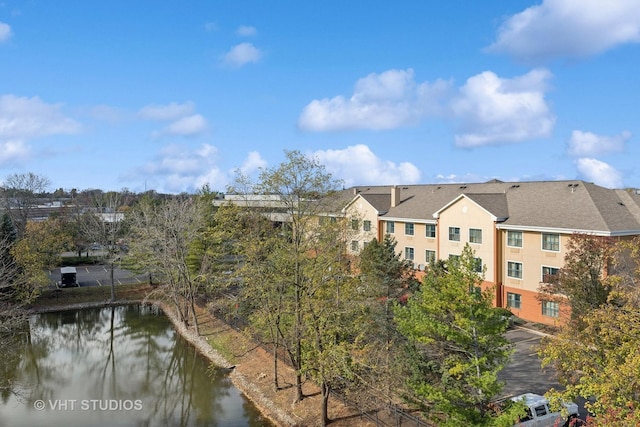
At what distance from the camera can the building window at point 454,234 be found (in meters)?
34.1

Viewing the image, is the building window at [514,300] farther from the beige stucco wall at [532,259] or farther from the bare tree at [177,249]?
the bare tree at [177,249]

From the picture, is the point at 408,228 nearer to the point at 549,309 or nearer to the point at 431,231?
the point at 431,231

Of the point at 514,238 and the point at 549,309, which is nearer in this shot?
the point at 549,309

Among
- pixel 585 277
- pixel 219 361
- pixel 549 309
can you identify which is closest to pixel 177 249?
pixel 219 361

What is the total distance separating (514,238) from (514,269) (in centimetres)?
205

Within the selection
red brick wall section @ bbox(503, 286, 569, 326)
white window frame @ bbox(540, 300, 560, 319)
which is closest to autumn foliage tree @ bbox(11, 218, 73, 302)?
red brick wall section @ bbox(503, 286, 569, 326)

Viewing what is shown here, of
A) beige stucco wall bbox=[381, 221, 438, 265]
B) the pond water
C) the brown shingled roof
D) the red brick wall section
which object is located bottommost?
the pond water

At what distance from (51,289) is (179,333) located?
15935 mm

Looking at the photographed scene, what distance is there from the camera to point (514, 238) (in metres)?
30.6

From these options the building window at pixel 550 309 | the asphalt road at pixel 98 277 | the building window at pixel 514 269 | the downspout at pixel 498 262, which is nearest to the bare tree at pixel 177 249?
the asphalt road at pixel 98 277

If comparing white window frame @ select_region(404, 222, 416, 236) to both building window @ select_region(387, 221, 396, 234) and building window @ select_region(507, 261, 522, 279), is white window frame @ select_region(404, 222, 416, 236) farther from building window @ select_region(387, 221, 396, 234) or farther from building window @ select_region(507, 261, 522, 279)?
building window @ select_region(507, 261, 522, 279)

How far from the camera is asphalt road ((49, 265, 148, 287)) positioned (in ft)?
147

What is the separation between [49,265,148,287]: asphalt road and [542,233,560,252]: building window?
34717 millimetres

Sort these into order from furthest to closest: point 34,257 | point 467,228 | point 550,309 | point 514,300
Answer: point 34,257 → point 467,228 → point 514,300 → point 550,309
